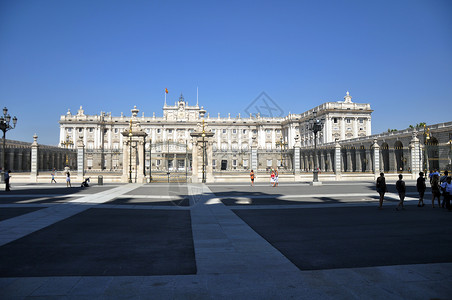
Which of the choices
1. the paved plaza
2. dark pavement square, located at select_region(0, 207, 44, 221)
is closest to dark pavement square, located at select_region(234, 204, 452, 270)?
the paved plaza

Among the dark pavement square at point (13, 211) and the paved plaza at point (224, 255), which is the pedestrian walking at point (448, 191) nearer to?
the paved plaza at point (224, 255)

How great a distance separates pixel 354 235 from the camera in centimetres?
824

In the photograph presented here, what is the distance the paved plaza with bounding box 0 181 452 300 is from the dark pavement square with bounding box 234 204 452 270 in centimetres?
3

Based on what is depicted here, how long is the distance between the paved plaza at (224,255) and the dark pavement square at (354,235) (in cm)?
3

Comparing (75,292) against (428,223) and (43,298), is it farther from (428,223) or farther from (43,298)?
(428,223)

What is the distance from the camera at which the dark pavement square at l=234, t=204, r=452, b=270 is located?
20.1 ft

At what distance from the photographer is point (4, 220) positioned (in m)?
10.1

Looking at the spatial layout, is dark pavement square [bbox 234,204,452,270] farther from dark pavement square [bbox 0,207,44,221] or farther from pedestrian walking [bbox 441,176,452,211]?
dark pavement square [bbox 0,207,44,221]

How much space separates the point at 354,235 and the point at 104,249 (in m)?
6.12

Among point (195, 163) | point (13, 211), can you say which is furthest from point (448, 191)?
point (195, 163)

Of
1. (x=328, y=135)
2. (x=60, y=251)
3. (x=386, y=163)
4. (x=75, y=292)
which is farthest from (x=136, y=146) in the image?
(x=328, y=135)

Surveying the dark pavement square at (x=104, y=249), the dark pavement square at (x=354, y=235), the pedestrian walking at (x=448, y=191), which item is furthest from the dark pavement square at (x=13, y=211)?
the pedestrian walking at (x=448, y=191)

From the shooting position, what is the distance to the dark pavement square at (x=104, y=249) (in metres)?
5.51

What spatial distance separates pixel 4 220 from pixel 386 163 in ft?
176
